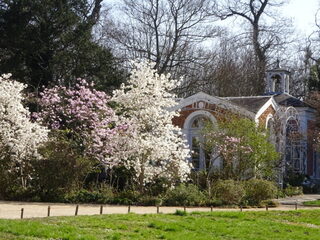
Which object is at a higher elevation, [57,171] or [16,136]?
[16,136]

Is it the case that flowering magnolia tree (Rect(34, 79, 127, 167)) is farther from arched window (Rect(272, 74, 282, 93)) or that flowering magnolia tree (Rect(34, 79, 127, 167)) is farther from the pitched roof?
arched window (Rect(272, 74, 282, 93))

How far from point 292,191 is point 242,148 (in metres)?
5.26

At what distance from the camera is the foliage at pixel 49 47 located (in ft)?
110

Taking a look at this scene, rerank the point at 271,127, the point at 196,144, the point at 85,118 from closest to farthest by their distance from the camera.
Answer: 1. the point at 85,118
2. the point at 271,127
3. the point at 196,144

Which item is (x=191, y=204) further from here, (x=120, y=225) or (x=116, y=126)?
(x=120, y=225)

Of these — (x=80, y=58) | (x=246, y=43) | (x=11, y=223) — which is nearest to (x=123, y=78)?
(x=80, y=58)

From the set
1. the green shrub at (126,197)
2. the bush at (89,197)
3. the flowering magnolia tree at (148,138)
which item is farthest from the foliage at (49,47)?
the green shrub at (126,197)

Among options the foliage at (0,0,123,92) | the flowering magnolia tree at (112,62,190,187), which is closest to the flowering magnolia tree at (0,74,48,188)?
the flowering magnolia tree at (112,62,190,187)

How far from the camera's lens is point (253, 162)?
25547 mm

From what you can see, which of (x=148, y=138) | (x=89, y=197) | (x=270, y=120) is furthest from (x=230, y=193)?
(x=270, y=120)

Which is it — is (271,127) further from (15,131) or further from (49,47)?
(15,131)

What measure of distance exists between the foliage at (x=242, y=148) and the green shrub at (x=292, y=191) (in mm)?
2388

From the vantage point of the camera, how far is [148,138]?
2302 centimetres

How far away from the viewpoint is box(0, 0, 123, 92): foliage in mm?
33469
